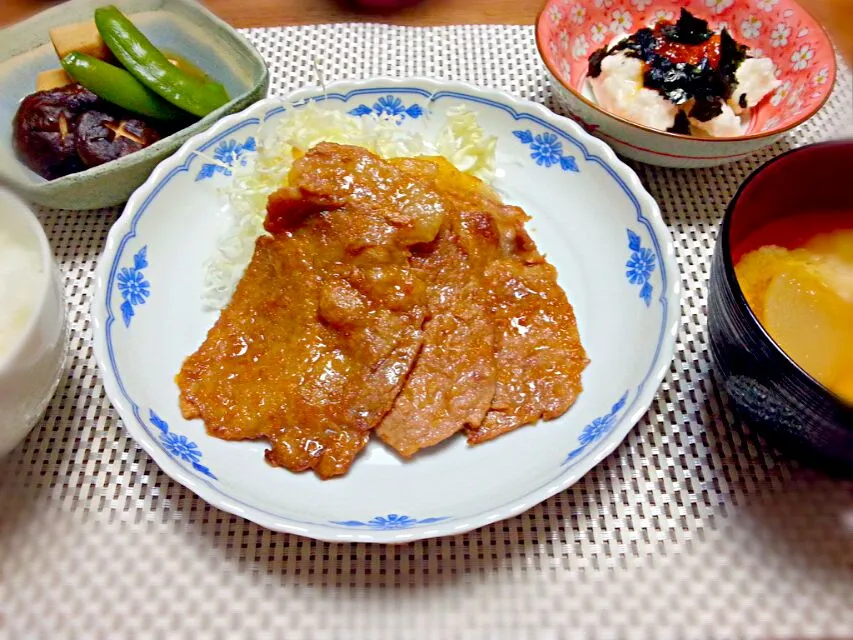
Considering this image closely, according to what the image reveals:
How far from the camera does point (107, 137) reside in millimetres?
2340

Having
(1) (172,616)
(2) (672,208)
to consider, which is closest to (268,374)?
(1) (172,616)

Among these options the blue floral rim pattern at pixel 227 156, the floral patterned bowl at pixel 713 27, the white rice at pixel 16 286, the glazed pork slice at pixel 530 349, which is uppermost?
the floral patterned bowl at pixel 713 27

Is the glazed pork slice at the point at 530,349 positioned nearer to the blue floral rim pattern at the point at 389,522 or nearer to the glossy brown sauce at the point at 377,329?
the glossy brown sauce at the point at 377,329

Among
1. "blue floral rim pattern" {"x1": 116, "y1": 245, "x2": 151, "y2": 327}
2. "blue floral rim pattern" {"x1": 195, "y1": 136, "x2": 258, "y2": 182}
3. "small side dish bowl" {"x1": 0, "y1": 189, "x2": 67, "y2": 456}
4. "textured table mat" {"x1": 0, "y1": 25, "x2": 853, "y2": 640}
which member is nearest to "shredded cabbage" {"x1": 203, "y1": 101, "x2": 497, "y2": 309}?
"blue floral rim pattern" {"x1": 195, "y1": 136, "x2": 258, "y2": 182}

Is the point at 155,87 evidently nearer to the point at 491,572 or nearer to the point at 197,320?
the point at 197,320

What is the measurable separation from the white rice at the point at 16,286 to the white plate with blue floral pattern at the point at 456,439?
0.26 m

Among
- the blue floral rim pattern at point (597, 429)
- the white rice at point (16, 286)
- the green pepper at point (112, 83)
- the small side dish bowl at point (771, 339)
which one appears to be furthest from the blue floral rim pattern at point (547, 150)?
Answer: the white rice at point (16, 286)

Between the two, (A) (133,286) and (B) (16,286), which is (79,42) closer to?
(A) (133,286)

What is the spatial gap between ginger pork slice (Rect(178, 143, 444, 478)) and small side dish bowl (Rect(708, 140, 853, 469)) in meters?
0.84

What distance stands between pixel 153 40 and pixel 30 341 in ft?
6.03

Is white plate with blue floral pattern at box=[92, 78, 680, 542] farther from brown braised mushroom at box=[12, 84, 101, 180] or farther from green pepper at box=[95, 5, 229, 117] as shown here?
brown braised mushroom at box=[12, 84, 101, 180]

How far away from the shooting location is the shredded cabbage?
2.32m

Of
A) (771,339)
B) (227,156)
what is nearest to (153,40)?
(227,156)

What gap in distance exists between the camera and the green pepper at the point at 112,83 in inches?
94.6
